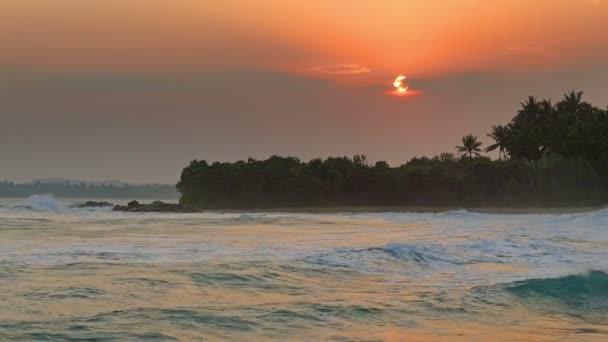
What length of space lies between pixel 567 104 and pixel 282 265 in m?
80.4

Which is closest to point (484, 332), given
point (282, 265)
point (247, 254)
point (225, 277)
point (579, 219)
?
point (225, 277)

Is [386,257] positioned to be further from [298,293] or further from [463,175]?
[463,175]

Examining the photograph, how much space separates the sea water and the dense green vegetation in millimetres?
58184

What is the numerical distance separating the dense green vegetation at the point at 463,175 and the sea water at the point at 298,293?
58.2 m

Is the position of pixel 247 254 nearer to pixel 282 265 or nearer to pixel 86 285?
pixel 282 265

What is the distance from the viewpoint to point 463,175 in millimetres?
82875

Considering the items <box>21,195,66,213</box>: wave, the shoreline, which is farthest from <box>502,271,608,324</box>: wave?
<box>21,195,66,213</box>: wave

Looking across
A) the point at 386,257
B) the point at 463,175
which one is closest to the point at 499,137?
the point at 463,175

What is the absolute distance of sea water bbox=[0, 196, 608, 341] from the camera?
9078mm

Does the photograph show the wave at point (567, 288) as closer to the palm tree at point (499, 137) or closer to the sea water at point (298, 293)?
the sea water at point (298, 293)

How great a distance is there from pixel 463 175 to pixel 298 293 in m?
72.7

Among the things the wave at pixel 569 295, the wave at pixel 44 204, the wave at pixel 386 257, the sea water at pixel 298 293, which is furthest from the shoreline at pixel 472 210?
the wave at pixel 569 295

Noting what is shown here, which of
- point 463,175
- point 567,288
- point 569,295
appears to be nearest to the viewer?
point 569,295

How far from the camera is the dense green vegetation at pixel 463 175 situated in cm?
7650
